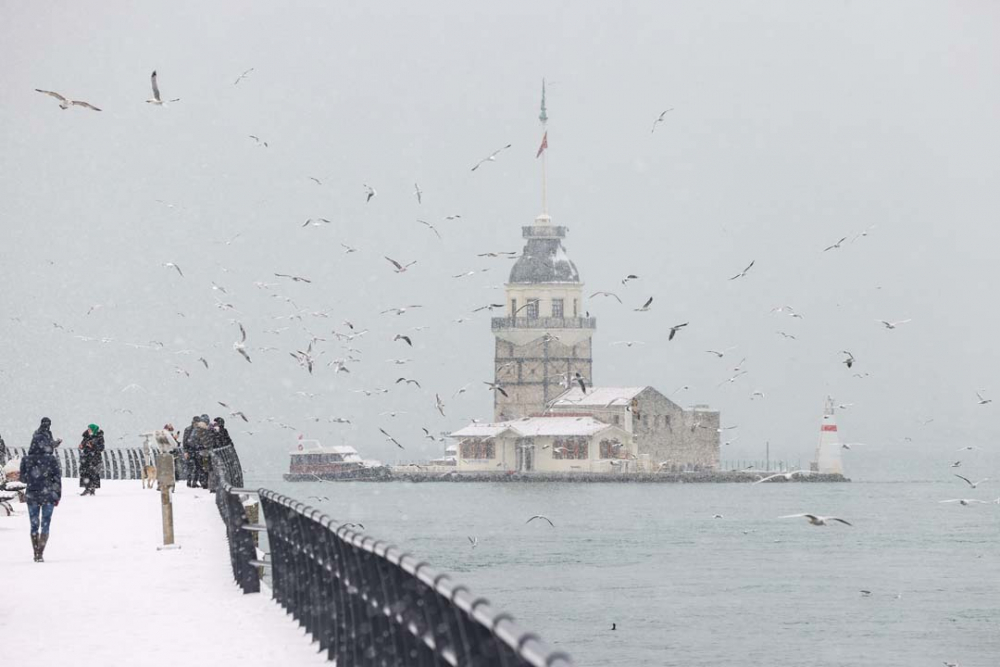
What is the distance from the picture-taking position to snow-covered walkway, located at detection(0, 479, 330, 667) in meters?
12.3

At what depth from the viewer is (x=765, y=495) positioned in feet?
569

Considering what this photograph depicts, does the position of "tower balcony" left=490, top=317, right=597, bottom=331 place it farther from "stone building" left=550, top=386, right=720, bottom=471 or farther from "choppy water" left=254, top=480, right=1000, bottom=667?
"choppy water" left=254, top=480, right=1000, bottom=667

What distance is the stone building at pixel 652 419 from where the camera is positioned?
152 m

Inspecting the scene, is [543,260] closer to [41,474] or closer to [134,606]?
[41,474]

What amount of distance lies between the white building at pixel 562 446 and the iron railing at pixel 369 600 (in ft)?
444

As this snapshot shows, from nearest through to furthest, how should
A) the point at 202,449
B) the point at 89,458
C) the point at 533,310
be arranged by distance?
the point at 89,458 < the point at 202,449 < the point at 533,310

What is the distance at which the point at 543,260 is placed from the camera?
163625 millimetres

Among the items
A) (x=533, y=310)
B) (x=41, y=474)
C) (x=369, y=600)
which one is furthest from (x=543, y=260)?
(x=369, y=600)

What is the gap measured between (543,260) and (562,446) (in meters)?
19.7

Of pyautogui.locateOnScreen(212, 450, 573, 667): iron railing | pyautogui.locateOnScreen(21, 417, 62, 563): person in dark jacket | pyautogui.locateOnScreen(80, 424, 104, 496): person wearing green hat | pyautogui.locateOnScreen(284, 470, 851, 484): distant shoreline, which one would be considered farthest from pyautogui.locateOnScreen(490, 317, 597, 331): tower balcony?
pyautogui.locateOnScreen(212, 450, 573, 667): iron railing

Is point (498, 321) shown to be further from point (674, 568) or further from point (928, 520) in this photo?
point (674, 568)

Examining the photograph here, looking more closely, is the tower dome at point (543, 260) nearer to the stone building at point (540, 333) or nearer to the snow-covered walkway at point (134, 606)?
the stone building at point (540, 333)

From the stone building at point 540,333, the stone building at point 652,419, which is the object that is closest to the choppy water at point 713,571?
the stone building at point 652,419

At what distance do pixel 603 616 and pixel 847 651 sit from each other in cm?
1108
